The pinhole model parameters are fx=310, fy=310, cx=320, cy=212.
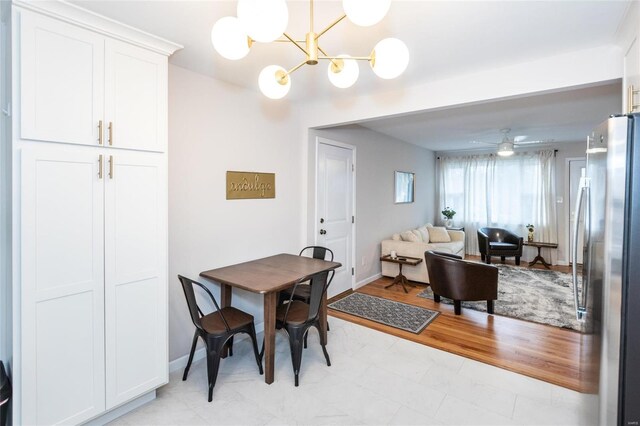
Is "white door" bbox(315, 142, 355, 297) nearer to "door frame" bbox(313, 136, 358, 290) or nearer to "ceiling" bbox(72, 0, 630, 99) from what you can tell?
"door frame" bbox(313, 136, 358, 290)

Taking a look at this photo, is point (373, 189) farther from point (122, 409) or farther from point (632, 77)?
point (122, 409)

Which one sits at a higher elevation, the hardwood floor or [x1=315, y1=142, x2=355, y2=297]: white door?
[x1=315, y1=142, x2=355, y2=297]: white door

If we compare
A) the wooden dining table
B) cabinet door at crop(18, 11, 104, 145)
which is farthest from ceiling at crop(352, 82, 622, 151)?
cabinet door at crop(18, 11, 104, 145)

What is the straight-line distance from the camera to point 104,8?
69.0 inches

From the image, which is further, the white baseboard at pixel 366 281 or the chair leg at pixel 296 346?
the white baseboard at pixel 366 281

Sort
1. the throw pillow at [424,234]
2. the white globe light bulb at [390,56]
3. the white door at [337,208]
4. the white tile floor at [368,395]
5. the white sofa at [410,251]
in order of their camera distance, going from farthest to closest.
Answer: the throw pillow at [424,234], the white sofa at [410,251], the white door at [337,208], the white tile floor at [368,395], the white globe light bulb at [390,56]

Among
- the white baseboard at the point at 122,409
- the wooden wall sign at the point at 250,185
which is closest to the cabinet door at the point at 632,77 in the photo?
the wooden wall sign at the point at 250,185

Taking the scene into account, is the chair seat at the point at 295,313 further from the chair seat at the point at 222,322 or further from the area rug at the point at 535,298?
the area rug at the point at 535,298

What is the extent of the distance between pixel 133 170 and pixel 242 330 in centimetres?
135

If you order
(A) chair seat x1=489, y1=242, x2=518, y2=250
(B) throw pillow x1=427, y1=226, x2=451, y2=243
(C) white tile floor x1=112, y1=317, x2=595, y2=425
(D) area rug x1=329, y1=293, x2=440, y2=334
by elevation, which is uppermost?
(B) throw pillow x1=427, y1=226, x2=451, y2=243

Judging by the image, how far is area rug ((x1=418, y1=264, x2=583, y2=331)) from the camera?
3.63m

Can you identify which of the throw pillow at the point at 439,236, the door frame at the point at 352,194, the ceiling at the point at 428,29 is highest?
the ceiling at the point at 428,29

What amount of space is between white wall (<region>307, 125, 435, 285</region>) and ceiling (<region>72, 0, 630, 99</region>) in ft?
5.27

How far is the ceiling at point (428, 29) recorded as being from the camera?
5.63 feet
